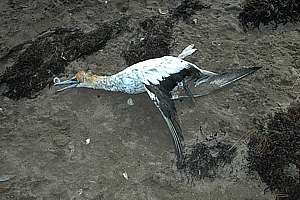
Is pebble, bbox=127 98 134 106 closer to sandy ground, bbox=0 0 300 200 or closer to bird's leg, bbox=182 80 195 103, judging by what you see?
sandy ground, bbox=0 0 300 200

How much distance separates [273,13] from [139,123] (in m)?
1.57

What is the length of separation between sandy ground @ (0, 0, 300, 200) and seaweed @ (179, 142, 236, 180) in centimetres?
4

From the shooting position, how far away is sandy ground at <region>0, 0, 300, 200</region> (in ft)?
11.0

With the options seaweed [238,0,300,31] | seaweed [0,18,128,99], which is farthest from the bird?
seaweed [238,0,300,31]

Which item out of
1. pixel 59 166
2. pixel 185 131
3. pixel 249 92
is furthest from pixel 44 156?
pixel 249 92

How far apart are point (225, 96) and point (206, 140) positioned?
1.44 ft

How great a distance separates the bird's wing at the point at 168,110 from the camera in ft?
11.2

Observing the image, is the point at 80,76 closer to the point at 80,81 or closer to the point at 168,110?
the point at 80,81

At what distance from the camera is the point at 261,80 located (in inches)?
152

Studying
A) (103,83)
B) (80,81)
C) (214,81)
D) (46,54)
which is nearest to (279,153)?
(214,81)

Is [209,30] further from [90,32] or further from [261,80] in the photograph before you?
[90,32]

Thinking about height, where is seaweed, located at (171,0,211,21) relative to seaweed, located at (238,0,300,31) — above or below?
below

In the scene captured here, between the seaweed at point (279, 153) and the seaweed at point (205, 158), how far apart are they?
0.55 feet

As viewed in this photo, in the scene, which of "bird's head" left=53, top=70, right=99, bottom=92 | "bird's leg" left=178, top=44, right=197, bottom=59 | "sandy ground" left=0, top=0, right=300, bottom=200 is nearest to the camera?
"sandy ground" left=0, top=0, right=300, bottom=200
